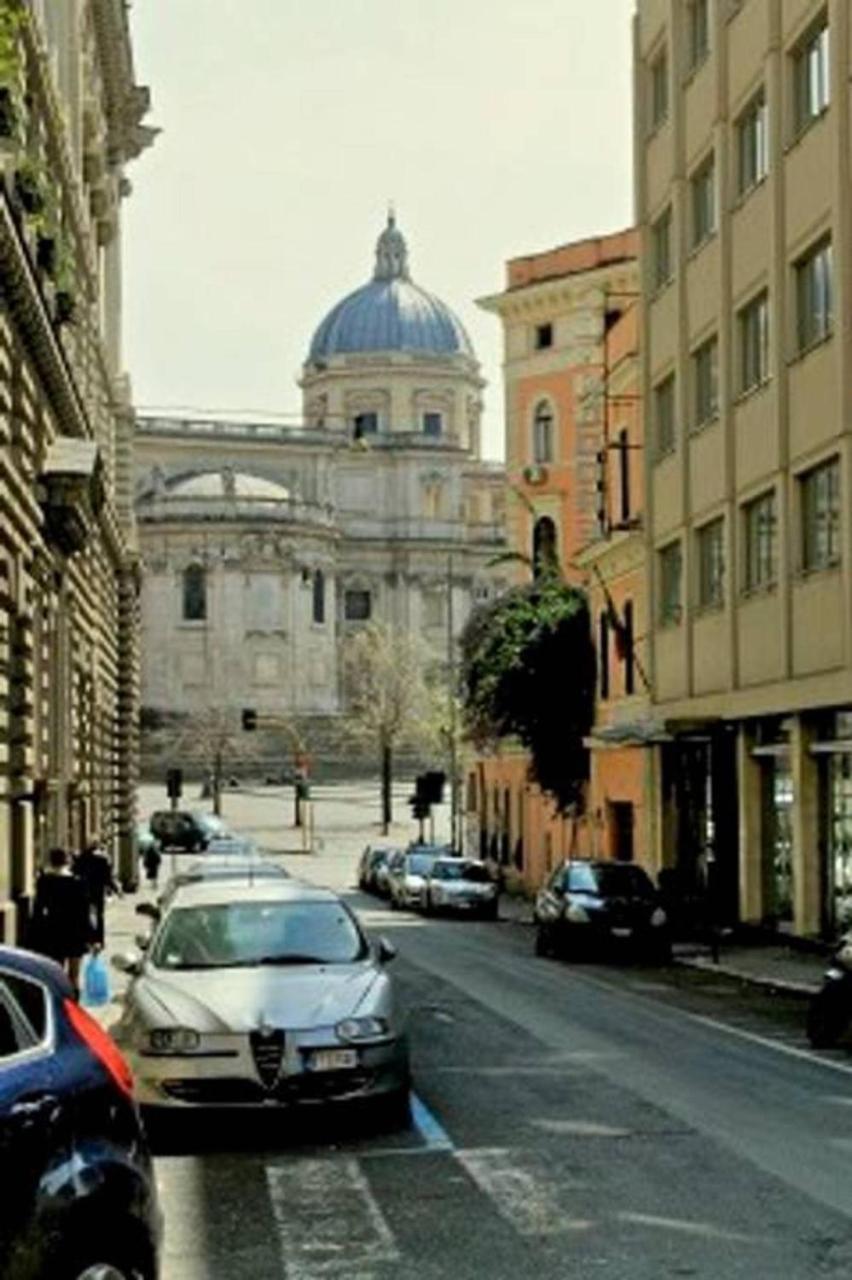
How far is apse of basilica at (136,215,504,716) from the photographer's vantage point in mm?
141625

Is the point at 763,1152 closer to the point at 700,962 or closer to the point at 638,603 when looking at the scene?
the point at 700,962

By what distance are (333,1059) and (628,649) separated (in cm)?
3252

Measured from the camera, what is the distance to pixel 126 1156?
→ 7.07 meters

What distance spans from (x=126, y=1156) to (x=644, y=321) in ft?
122

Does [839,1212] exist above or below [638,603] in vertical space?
below

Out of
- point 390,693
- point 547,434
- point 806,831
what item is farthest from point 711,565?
point 390,693

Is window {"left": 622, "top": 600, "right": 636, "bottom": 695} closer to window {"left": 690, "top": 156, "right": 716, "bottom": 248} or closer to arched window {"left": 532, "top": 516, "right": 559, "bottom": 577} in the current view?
window {"left": 690, "top": 156, "right": 716, "bottom": 248}

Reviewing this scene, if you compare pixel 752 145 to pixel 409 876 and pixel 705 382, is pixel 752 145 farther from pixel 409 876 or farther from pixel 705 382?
pixel 409 876

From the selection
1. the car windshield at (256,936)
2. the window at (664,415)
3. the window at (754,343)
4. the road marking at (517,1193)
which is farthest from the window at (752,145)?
the road marking at (517,1193)

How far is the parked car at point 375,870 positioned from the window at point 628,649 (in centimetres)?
1257

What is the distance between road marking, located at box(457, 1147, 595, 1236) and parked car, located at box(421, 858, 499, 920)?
36.2 metres

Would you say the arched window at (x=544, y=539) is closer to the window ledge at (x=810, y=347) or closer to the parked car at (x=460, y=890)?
the parked car at (x=460, y=890)

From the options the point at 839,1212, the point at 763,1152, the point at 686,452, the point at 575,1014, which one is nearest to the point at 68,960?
the point at 575,1014

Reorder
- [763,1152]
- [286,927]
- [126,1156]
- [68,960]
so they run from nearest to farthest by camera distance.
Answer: [126,1156], [763,1152], [286,927], [68,960]
